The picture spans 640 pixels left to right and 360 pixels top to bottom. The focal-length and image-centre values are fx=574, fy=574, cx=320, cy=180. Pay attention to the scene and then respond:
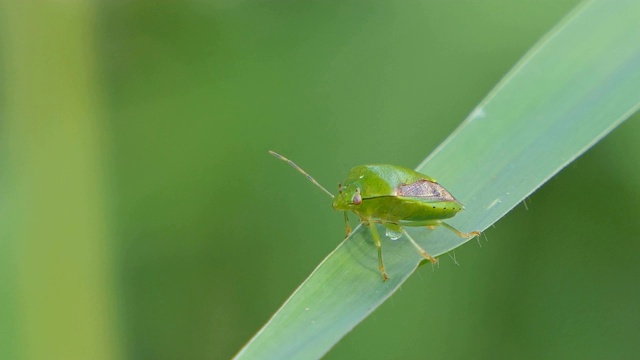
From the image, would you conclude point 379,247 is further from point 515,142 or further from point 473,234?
point 515,142

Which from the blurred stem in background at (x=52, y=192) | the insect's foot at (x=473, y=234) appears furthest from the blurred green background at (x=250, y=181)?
the insect's foot at (x=473, y=234)

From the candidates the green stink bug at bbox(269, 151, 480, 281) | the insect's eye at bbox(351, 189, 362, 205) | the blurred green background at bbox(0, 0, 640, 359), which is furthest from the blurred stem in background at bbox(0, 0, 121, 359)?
the insect's eye at bbox(351, 189, 362, 205)

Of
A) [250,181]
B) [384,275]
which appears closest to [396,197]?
[384,275]

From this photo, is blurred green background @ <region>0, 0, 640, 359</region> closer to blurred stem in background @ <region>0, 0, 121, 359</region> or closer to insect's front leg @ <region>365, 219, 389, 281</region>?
blurred stem in background @ <region>0, 0, 121, 359</region>

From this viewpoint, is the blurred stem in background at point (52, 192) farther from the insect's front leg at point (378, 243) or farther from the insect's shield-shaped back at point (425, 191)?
the insect's shield-shaped back at point (425, 191)

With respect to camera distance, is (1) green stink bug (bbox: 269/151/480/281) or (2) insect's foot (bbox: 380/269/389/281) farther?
(1) green stink bug (bbox: 269/151/480/281)

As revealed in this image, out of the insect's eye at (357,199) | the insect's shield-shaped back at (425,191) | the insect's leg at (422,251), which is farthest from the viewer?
the insect's eye at (357,199)

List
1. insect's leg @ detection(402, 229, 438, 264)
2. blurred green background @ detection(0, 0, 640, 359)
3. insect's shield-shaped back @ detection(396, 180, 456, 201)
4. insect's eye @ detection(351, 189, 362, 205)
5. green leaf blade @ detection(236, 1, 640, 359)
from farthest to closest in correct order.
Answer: blurred green background @ detection(0, 0, 640, 359)
insect's eye @ detection(351, 189, 362, 205)
insect's shield-shaped back @ detection(396, 180, 456, 201)
insect's leg @ detection(402, 229, 438, 264)
green leaf blade @ detection(236, 1, 640, 359)

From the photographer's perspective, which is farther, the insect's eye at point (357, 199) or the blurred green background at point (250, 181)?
the blurred green background at point (250, 181)

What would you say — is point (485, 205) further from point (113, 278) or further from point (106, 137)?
point (106, 137)

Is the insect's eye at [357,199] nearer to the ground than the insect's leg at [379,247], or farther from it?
farther from it
